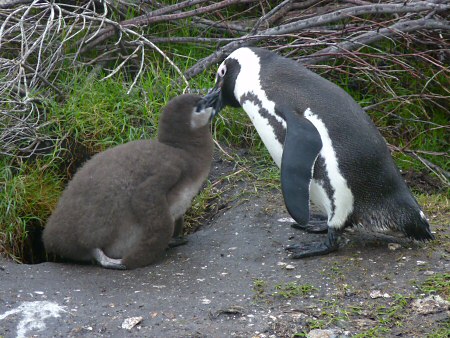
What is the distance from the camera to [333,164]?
11.7ft

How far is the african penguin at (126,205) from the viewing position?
3.61 m

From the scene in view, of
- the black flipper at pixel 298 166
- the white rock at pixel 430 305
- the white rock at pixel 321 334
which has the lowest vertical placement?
the white rock at pixel 430 305

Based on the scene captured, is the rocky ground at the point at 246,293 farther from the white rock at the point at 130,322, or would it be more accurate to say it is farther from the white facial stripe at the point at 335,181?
the white facial stripe at the point at 335,181

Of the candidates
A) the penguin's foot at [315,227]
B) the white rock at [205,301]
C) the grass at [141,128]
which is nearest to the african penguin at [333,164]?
the penguin's foot at [315,227]

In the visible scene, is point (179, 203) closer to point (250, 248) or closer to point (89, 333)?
point (250, 248)

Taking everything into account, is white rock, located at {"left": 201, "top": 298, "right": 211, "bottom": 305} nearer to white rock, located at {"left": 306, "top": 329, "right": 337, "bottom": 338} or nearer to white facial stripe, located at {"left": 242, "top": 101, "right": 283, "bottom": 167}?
white rock, located at {"left": 306, "top": 329, "right": 337, "bottom": 338}

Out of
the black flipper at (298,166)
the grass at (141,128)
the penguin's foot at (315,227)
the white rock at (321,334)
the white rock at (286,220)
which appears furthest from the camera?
the grass at (141,128)

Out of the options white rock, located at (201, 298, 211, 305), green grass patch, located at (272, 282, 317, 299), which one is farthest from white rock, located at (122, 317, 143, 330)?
green grass patch, located at (272, 282, 317, 299)

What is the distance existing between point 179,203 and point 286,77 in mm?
806

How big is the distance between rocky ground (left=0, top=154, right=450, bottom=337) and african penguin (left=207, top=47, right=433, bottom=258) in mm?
166

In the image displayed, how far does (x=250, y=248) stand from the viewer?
12.7 ft

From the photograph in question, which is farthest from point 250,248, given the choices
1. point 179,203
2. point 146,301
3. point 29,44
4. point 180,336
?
point 29,44

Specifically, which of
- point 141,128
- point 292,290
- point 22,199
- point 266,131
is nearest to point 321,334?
point 292,290

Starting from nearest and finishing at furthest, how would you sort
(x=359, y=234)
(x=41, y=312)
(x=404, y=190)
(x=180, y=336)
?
(x=180, y=336) < (x=41, y=312) < (x=404, y=190) < (x=359, y=234)
